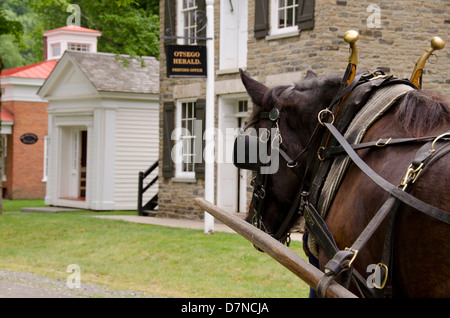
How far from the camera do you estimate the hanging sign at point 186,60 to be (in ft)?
52.6

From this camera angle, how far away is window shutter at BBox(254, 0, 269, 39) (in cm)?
1744

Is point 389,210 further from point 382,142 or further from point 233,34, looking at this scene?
point 233,34

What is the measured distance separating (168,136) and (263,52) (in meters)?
4.99

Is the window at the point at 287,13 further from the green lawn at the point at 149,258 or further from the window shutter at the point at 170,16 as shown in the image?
the green lawn at the point at 149,258

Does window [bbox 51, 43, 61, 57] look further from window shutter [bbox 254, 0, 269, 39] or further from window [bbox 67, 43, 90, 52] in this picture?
window shutter [bbox 254, 0, 269, 39]

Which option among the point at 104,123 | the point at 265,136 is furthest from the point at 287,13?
the point at 265,136

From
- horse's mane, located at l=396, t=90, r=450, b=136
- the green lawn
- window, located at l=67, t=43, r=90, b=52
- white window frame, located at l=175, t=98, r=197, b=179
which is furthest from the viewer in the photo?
window, located at l=67, t=43, r=90, b=52

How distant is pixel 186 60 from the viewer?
16094mm

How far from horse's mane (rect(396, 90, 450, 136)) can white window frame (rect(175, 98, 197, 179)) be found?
16944mm

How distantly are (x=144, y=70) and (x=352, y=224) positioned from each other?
23558 millimetres

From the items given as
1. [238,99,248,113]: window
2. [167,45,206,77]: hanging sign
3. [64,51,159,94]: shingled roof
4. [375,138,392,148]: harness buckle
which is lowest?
[375,138,392,148]: harness buckle

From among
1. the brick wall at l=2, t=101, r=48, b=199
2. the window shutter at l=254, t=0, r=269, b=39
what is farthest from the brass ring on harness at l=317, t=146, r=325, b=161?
the brick wall at l=2, t=101, r=48, b=199

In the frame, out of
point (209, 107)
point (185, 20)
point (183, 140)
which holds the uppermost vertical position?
point (185, 20)
